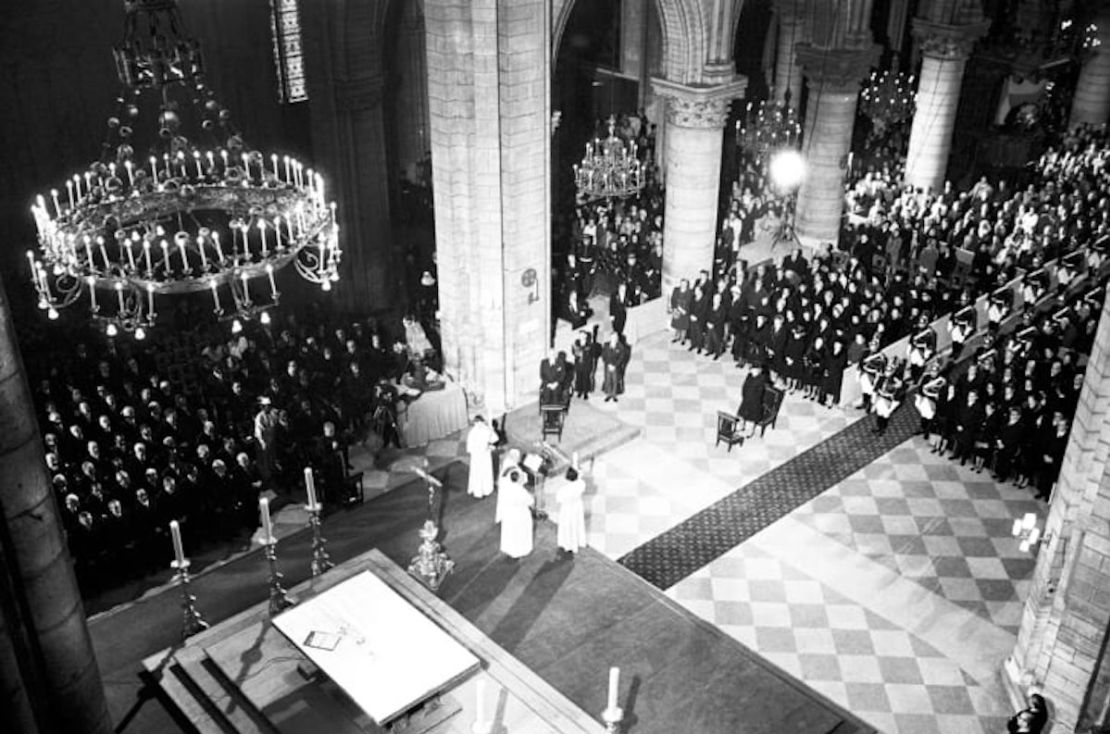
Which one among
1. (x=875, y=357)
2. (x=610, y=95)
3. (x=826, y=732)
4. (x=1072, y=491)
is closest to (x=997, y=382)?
(x=875, y=357)

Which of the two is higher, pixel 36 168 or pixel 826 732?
pixel 36 168

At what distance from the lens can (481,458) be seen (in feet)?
54.1

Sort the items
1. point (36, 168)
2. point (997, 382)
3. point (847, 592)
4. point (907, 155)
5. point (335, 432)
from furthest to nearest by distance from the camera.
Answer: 1. point (907, 155)
2. point (36, 168)
3. point (997, 382)
4. point (335, 432)
5. point (847, 592)

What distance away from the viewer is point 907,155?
29531 mm

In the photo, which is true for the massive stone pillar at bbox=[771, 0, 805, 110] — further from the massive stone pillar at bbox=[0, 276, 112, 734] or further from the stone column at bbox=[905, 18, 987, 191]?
the massive stone pillar at bbox=[0, 276, 112, 734]

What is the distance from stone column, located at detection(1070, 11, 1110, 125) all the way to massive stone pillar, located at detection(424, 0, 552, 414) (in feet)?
70.4

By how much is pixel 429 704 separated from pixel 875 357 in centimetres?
1078

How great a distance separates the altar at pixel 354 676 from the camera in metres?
12.3

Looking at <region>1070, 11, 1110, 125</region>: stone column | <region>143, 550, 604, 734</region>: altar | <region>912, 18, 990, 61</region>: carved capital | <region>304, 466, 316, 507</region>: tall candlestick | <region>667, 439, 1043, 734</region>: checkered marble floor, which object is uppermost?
<region>912, 18, 990, 61</region>: carved capital

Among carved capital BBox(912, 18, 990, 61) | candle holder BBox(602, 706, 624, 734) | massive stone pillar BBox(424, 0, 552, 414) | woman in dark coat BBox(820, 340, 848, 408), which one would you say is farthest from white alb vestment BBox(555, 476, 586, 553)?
carved capital BBox(912, 18, 990, 61)

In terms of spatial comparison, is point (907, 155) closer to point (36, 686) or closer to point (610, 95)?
point (610, 95)

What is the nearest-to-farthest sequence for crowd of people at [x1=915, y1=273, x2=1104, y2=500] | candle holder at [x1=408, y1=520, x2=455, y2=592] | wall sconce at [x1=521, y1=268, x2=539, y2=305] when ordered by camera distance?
candle holder at [x1=408, y1=520, x2=455, y2=592], crowd of people at [x1=915, y1=273, x2=1104, y2=500], wall sconce at [x1=521, y1=268, x2=539, y2=305]

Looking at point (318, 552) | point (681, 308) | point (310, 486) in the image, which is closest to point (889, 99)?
point (681, 308)

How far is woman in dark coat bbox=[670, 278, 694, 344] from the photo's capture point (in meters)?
22.1
